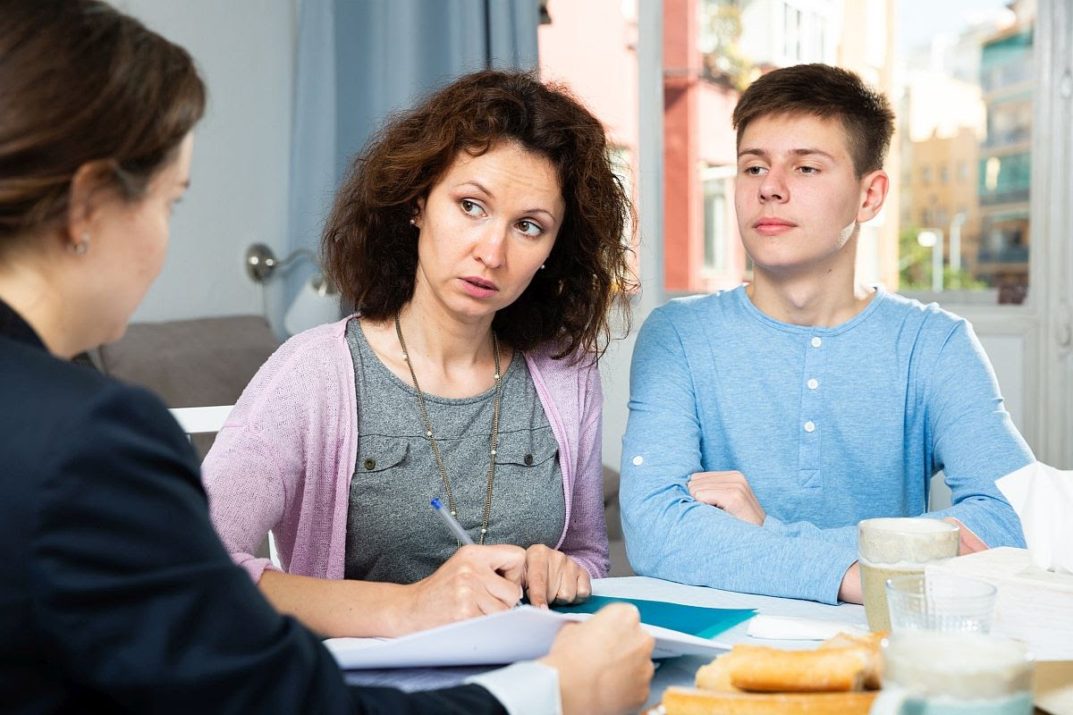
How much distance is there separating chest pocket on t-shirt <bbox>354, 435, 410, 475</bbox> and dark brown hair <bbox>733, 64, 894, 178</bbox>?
0.77 meters

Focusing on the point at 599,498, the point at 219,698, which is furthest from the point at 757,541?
the point at 219,698

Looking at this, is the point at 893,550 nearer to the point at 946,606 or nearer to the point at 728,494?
the point at 946,606

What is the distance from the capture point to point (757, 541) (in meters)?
1.30

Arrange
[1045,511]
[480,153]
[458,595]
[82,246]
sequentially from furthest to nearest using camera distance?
[480,153]
[458,595]
[1045,511]
[82,246]

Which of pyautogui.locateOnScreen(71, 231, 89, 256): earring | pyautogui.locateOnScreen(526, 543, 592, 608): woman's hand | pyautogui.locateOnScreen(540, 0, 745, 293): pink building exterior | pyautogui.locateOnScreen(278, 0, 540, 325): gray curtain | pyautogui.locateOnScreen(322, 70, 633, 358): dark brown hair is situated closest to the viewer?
pyautogui.locateOnScreen(71, 231, 89, 256): earring

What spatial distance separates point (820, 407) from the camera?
1.67 m

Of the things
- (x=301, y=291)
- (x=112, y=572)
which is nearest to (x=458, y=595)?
(x=112, y=572)

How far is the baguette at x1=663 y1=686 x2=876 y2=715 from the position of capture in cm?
75

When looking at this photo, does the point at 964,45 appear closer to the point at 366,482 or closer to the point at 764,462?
the point at 764,462

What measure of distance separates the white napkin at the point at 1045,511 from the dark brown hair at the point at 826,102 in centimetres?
88

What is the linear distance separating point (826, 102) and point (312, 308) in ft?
6.67

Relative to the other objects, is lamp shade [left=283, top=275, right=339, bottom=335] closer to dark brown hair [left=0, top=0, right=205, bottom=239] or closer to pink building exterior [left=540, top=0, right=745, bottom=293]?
pink building exterior [left=540, top=0, right=745, bottom=293]

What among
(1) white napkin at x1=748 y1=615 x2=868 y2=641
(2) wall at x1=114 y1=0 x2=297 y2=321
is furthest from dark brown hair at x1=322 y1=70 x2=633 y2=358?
(2) wall at x1=114 y1=0 x2=297 y2=321

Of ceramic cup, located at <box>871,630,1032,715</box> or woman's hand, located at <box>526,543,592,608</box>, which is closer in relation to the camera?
ceramic cup, located at <box>871,630,1032,715</box>
